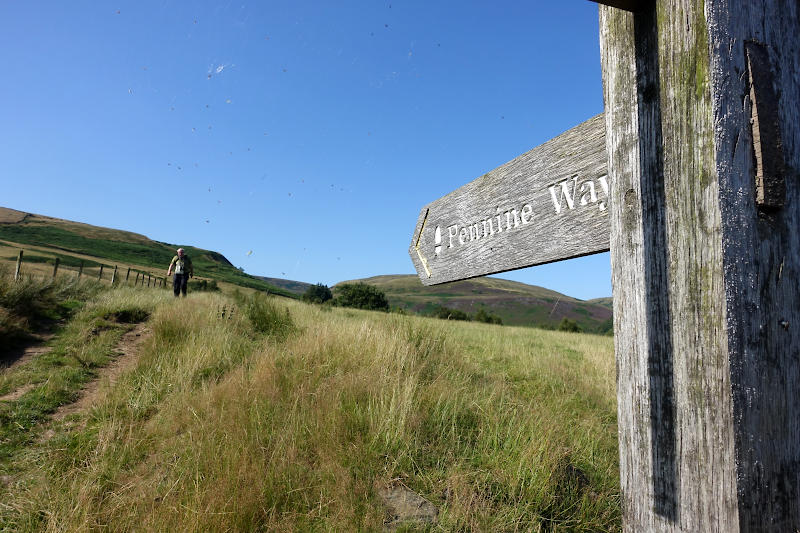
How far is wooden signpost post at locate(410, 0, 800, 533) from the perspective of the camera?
838mm

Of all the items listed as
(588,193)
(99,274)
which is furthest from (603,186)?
(99,274)

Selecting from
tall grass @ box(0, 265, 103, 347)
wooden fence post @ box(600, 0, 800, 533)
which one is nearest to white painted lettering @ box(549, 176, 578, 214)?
wooden fence post @ box(600, 0, 800, 533)

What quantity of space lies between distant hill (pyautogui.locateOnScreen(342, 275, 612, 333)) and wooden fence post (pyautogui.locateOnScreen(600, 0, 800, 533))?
2.99 ft

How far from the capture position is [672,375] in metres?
0.92

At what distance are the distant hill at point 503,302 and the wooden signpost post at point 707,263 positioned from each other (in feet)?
2.95

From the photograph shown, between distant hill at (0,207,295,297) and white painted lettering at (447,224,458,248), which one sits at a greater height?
distant hill at (0,207,295,297)

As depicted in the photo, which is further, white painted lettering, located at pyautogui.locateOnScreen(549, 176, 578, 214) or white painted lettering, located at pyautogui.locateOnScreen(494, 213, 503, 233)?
white painted lettering, located at pyautogui.locateOnScreen(494, 213, 503, 233)

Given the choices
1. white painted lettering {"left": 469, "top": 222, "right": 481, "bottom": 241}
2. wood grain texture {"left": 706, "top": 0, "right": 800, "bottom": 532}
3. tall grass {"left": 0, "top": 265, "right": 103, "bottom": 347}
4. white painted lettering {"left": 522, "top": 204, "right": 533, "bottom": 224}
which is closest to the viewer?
wood grain texture {"left": 706, "top": 0, "right": 800, "bottom": 532}

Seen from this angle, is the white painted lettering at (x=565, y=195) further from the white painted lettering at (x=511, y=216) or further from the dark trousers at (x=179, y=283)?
the dark trousers at (x=179, y=283)

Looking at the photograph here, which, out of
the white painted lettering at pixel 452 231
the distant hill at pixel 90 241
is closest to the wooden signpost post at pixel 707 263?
the white painted lettering at pixel 452 231

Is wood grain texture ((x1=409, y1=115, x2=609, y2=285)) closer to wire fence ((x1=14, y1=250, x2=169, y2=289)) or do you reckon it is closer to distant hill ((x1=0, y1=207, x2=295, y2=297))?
wire fence ((x1=14, y1=250, x2=169, y2=289))

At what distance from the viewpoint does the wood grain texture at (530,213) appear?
4.10ft

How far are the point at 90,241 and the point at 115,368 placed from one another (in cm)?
13030

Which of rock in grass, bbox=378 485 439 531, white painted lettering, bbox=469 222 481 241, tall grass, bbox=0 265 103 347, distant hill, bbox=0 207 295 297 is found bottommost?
rock in grass, bbox=378 485 439 531
